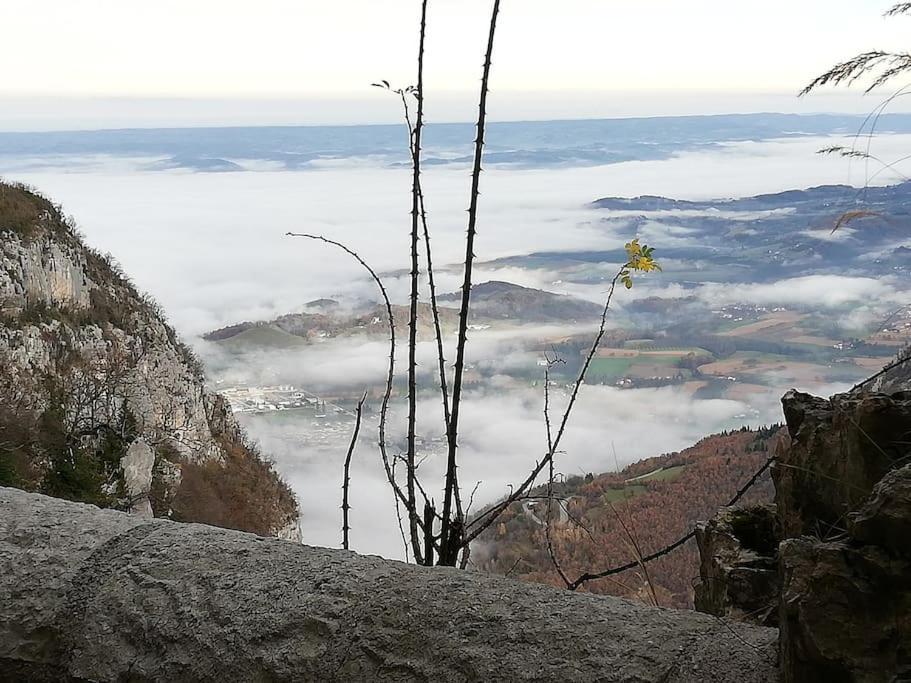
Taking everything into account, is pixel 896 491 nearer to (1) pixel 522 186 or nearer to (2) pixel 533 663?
(2) pixel 533 663

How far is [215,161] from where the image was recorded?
902 cm

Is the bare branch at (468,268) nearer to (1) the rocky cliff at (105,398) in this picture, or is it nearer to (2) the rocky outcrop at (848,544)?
(2) the rocky outcrop at (848,544)

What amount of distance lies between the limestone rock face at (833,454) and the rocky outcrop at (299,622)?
0.13 metres

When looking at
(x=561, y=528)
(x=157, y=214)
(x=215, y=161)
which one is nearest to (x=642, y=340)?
(x=215, y=161)

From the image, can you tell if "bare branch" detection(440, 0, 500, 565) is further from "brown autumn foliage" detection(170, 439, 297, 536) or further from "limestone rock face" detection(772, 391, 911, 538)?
"brown autumn foliage" detection(170, 439, 297, 536)

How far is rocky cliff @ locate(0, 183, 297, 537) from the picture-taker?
35.8 feet

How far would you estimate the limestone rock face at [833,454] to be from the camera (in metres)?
0.79

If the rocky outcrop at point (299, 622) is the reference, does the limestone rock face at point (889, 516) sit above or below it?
above

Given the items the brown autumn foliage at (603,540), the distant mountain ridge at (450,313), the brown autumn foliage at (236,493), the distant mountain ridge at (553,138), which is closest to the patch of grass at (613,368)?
the distant mountain ridge at (450,313)

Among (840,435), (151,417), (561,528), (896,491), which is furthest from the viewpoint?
(151,417)

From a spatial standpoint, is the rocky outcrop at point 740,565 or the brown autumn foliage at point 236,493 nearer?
the rocky outcrop at point 740,565

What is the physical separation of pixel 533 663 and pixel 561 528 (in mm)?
864

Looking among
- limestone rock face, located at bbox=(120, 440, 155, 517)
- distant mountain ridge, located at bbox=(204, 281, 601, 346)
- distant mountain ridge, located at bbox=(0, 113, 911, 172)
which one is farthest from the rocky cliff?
distant mountain ridge, located at bbox=(0, 113, 911, 172)

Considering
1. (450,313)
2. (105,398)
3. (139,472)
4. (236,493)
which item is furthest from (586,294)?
(236,493)
